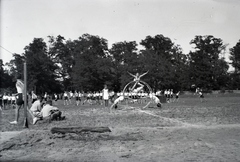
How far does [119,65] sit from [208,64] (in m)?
25.9

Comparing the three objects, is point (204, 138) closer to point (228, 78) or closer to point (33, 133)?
point (33, 133)

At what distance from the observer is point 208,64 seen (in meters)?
80.4

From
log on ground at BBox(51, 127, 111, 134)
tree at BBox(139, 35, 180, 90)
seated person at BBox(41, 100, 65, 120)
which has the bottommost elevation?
log on ground at BBox(51, 127, 111, 134)

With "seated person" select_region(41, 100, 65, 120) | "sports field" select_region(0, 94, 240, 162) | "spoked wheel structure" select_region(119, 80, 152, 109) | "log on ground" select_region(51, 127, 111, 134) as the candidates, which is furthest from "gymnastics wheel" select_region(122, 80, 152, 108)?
"sports field" select_region(0, 94, 240, 162)

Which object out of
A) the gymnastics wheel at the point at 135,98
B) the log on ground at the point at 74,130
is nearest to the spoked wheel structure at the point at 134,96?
Answer: the gymnastics wheel at the point at 135,98

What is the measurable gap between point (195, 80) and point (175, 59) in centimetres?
1448

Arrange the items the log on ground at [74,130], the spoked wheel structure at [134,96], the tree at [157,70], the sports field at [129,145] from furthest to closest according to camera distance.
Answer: the tree at [157,70], the spoked wheel structure at [134,96], the log on ground at [74,130], the sports field at [129,145]

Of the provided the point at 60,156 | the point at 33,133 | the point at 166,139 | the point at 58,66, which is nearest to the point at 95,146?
the point at 60,156

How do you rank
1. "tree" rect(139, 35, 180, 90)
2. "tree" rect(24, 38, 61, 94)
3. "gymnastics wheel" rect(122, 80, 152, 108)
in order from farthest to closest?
"tree" rect(24, 38, 61, 94) < "tree" rect(139, 35, 180, 90) < "gymnastics wheel" rect(122, 80, 152, 108)

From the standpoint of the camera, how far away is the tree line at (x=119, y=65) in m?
72.3

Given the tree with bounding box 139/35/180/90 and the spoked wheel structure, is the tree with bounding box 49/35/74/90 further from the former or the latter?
the spoked wheel structure

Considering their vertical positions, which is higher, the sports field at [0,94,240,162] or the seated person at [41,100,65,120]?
the seated person at [41,100,65,120]

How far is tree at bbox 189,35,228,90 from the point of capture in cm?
8050

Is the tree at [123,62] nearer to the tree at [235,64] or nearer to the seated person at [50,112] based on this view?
the tree at [235,64]
